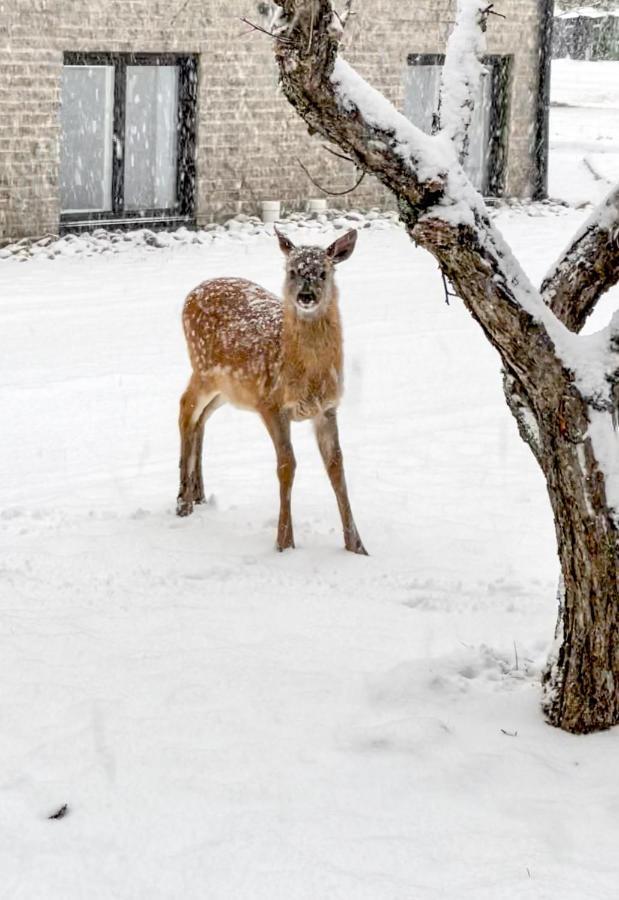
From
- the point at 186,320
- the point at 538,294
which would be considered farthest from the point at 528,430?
the point at 186,320

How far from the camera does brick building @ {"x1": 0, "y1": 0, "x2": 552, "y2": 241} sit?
16.4m

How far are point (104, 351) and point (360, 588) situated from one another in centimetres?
599

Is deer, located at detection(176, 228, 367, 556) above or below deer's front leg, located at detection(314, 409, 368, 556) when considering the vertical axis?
above

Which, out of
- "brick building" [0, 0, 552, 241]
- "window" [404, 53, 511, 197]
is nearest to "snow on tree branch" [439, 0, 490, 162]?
"brick building" [0, 0, 552, 241]

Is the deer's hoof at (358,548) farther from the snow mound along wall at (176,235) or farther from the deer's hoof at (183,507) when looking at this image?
the snow mound along wall at (176,235)

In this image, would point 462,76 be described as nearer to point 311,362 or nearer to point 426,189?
point 426,189

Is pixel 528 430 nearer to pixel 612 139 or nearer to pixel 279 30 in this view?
pixel 279 30

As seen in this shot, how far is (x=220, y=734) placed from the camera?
568 cm

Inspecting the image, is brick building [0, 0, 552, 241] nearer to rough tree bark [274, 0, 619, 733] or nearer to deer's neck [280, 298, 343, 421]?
deer's neck [280, 298, 343, 421]

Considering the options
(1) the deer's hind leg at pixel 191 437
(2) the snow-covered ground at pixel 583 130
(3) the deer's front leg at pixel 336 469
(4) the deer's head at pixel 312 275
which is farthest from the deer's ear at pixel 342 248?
(2) the snow-covered ground at pixel 583 130

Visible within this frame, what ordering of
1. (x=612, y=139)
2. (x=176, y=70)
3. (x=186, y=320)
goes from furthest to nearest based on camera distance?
1. (x=612, y=139)
2. (x=176, y=70)
3. (x=186, y=320)

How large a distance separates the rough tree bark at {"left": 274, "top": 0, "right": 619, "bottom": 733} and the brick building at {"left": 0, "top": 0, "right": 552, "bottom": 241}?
11.6m

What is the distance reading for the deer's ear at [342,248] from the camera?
7.82 metres

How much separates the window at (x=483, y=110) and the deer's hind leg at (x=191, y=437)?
12844 millimetres
